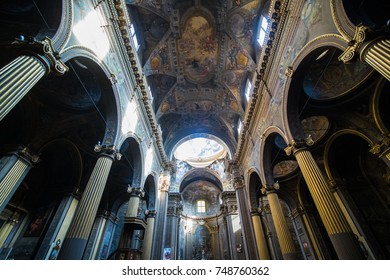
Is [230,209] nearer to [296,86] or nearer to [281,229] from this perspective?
[281,229]

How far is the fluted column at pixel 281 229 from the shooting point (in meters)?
7.23

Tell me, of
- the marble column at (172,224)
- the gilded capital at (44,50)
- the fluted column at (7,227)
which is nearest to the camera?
the gilded capital at (44,50)

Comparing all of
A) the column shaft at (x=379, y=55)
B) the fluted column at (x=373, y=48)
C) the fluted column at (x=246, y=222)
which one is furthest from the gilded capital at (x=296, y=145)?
the fluted column at (x=246, y=222)

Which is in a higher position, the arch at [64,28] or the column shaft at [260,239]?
the arch at [64,28]

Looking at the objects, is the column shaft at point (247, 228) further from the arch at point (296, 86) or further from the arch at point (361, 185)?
the arch at point (296, 86)

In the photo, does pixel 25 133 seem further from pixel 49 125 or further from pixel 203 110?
pixel 203 110

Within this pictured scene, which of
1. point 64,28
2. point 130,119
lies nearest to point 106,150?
point 130,119

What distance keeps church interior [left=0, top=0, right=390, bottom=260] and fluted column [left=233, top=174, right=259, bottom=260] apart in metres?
0.08

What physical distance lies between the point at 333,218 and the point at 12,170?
1170 cm

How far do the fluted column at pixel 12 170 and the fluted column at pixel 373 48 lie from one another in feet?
39.0

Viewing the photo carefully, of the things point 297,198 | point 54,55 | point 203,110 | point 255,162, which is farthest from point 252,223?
point 54,55

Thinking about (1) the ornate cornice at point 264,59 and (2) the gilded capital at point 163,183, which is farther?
(2) the gilded capital at point 163,183

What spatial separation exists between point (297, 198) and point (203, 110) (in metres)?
10.7

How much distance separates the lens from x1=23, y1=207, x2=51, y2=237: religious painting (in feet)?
33.5
